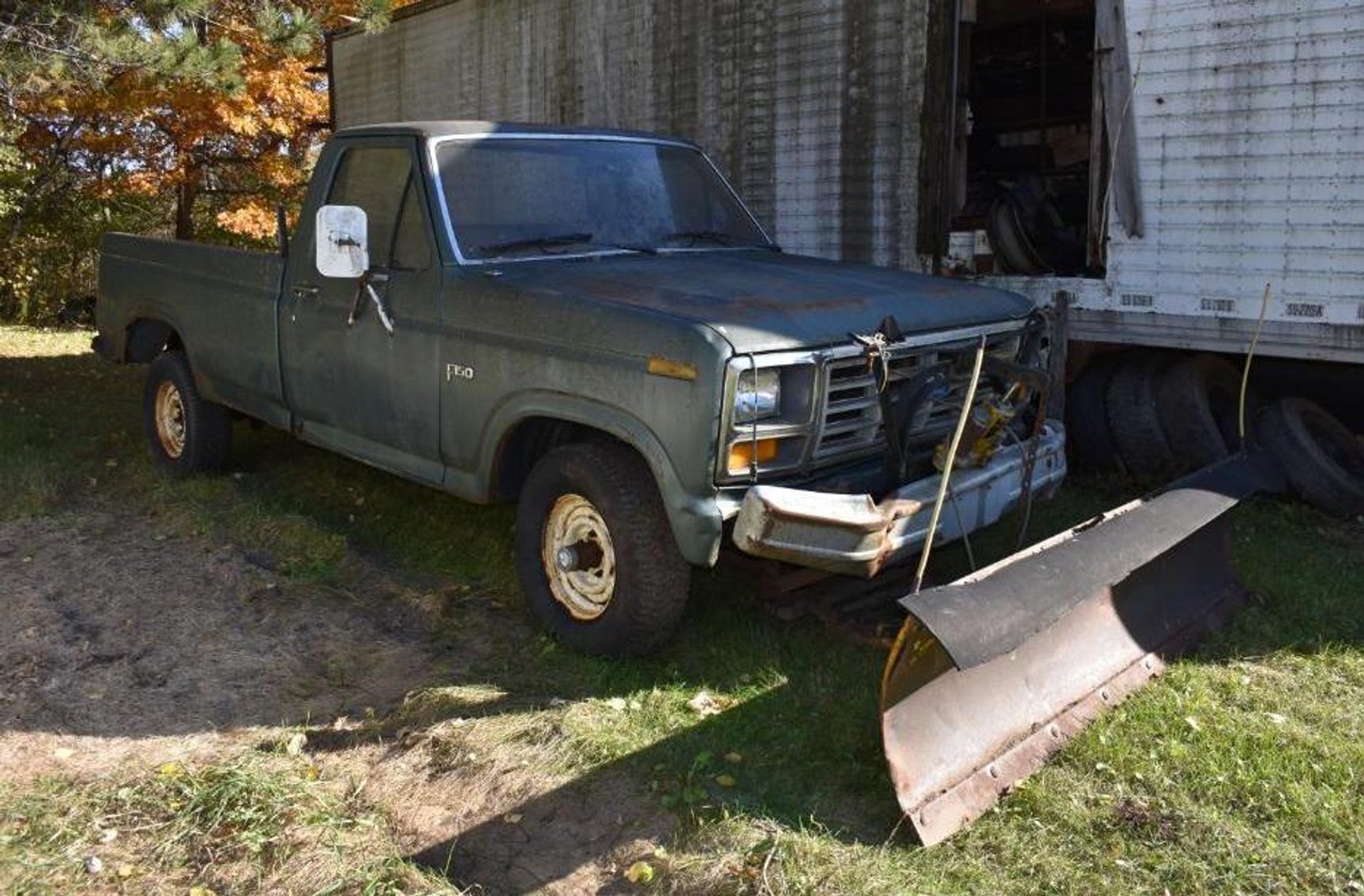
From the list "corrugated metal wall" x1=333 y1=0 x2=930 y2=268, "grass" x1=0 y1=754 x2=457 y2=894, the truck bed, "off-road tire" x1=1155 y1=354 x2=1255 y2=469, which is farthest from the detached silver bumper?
"corrugated metal wall" x1=333 y1=0 x2=930 y2=268

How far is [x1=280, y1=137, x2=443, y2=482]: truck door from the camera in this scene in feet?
16.3

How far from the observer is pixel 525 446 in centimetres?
477

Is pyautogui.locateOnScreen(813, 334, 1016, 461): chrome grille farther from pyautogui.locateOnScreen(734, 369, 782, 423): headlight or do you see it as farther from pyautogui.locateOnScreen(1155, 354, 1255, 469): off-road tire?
pyautogui.locateOnScreen(1155, 354, 1255, 469): off-road tire

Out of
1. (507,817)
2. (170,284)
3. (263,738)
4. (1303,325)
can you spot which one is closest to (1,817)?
(263,738)

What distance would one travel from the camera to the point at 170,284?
672 centimetres

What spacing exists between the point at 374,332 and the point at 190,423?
6.89 ft

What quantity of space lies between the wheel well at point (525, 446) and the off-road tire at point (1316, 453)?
3.68 m

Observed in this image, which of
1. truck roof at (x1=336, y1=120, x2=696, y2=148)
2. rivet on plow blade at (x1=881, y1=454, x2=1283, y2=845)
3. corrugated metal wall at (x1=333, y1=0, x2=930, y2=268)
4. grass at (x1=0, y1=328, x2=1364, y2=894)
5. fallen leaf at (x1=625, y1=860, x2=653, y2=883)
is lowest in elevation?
fallen leaf at (x1=625, y1=860, x2=653, y2=883)

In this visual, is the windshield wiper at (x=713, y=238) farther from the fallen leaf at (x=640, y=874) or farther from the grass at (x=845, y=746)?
the fallen leaf at (x=640, y=874)

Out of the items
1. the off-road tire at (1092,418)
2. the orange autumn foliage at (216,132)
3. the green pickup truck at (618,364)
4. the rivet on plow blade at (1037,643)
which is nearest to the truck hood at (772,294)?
the green pickup truck at (618,364)

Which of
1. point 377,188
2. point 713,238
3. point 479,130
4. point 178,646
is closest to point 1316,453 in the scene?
point 713,238

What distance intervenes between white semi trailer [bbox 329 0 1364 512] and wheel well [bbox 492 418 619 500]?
3.26 m

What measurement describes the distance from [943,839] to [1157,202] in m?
4.10

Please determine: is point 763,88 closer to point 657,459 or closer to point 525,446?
point 525,446
